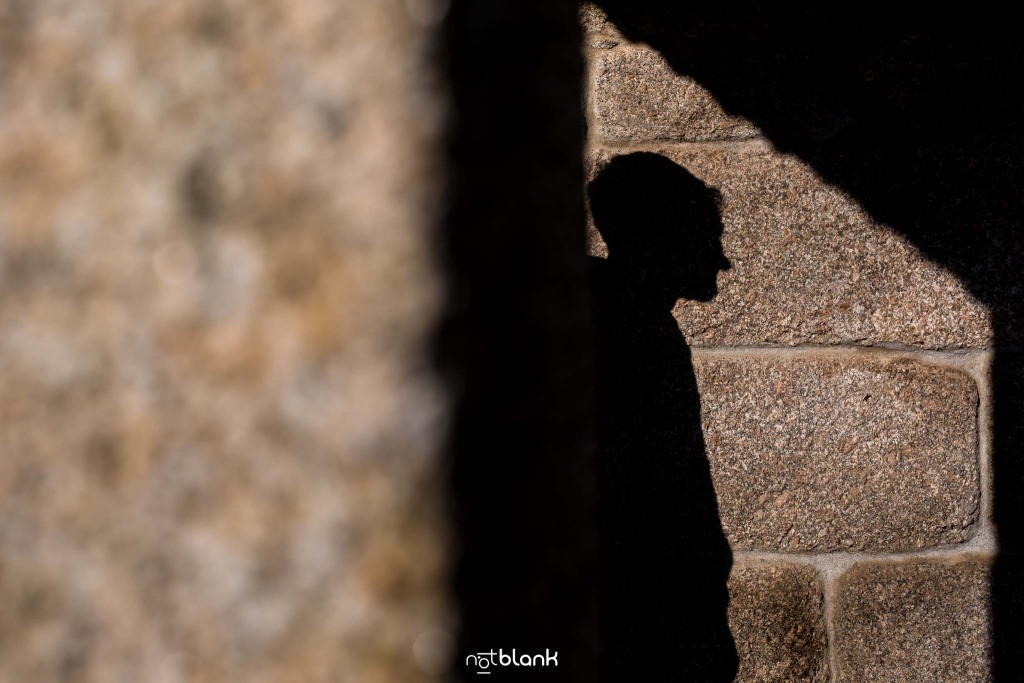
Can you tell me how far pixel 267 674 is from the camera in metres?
0.18

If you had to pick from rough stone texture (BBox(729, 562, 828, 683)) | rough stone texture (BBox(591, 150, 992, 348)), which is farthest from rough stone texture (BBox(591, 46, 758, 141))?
rough stone texture (BBox(729, 562, 828, 683))

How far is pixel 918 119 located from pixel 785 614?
887 mm

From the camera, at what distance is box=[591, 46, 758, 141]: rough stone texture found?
1.33m

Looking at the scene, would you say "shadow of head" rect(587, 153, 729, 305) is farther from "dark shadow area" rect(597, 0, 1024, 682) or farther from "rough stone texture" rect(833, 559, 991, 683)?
"rough stone texture" rect(833, 559, 991, 683)

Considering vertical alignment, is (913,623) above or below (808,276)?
below

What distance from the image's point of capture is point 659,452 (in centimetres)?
132

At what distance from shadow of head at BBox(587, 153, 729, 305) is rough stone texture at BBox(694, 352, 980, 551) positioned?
0.47 ft

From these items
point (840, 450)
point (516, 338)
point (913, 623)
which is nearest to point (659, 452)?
point (840, 450)

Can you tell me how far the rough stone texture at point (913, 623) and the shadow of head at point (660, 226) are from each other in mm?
574

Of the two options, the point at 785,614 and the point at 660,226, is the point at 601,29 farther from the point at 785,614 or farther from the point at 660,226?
the point at 785,614

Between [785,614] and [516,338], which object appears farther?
[785,614]

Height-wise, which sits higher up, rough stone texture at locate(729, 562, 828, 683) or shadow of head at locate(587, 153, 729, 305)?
shadow of head at locate(587, 153, 729, 305)

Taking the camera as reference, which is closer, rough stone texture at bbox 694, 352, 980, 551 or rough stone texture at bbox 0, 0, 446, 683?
rough stone texture at bbox 0, 0, 446, 683

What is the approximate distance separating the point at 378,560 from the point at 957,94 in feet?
4.81
